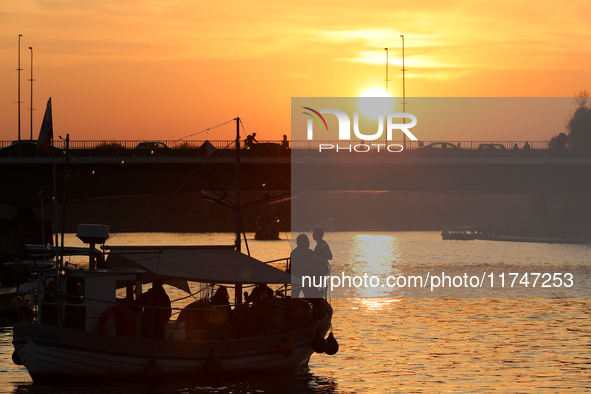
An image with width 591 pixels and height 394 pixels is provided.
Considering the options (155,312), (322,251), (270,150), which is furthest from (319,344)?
(270,150)

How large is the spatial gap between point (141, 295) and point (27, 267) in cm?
2465

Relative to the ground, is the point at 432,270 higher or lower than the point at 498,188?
lower

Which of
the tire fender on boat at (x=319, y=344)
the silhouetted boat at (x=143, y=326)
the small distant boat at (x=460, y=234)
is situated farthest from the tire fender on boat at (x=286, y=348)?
the small distant boat at (x=460, y=234)

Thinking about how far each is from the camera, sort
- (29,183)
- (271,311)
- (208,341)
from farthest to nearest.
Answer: (29,183), (271,311), (208,341)

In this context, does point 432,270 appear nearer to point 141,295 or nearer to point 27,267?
point 27,267

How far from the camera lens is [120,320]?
25266mm

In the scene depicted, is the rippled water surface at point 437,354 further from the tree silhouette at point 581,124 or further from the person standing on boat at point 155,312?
the tree silhouette at point 581,124

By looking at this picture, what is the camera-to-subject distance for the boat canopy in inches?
1056

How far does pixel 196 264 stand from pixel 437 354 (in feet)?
38.5

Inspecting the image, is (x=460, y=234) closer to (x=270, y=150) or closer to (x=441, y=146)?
(x=441, y=146)

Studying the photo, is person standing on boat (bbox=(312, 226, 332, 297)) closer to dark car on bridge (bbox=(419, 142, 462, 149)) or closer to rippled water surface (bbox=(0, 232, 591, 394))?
rippled water surface (bbox=(0, 232, 591, 394))

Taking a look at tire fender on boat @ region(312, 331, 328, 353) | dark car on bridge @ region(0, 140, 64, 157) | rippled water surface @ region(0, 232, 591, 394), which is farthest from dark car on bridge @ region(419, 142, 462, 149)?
tire fender on boat @ region(312, 331, 328, 353)

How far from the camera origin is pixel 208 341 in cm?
2598

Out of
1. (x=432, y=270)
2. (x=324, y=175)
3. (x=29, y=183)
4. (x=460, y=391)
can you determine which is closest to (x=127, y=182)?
(x=29, y=183)
